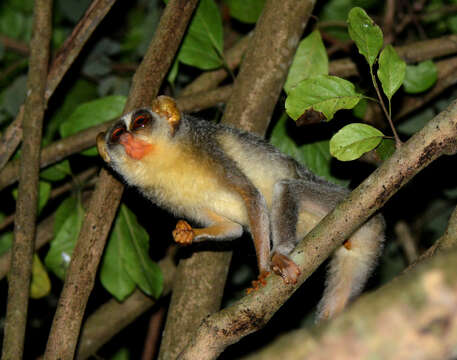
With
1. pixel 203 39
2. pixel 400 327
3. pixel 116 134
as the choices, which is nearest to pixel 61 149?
pixel 116 134

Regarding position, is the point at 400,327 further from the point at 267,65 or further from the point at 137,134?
the point at 267,65

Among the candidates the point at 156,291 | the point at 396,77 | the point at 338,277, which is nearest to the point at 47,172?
the point at 156,291

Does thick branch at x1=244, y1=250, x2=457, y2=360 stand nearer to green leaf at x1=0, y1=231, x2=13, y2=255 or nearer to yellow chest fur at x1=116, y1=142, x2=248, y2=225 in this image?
yellow chest fur at x1=116, y1=142, x2=248, y2=225

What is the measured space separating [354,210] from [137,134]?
1.65 m

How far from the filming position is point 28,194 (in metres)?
3.59

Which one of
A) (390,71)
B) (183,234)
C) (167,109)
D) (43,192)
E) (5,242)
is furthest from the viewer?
(5,242)

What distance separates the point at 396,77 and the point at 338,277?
1336mm

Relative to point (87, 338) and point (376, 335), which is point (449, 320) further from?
point (87, 338)

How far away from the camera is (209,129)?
3.65m

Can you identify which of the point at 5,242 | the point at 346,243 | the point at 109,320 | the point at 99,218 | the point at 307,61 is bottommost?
the point at 109,320

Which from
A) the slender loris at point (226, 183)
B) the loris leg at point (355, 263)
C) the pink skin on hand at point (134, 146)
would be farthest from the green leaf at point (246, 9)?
the loris leg at point (355, 263)

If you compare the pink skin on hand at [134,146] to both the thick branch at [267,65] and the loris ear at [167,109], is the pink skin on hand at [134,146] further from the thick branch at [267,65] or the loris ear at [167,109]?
the thick branch at [267,65]

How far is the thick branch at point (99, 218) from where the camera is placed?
3090 mm

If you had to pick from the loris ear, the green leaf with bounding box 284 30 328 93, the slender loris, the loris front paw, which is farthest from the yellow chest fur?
the green leaf with bounding box 284 30 328 93
